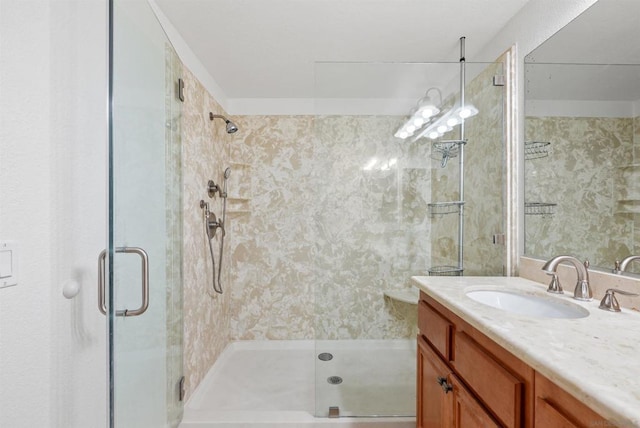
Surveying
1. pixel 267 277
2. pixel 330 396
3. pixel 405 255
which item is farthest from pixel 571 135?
pixel 267 277

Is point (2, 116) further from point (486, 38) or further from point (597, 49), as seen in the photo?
point (486, 38)

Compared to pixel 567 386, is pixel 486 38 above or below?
above

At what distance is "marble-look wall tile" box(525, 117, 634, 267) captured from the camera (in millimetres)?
975

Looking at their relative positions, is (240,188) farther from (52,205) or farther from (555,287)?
(555,287)

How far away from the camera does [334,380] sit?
5.73 ft

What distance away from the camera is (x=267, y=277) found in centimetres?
269

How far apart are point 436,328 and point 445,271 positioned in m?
0.82

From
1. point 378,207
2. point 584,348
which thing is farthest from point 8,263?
point 378,207

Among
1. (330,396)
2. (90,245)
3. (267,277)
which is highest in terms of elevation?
(90,245)

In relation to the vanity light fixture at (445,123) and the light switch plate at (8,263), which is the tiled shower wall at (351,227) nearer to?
the vanity light fixture at (445,123)

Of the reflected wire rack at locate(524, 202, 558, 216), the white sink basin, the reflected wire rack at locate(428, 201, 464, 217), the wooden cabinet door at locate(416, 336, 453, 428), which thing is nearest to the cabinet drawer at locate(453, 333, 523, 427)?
the wooden cabinet door at locate(416, 336, 453, 428)

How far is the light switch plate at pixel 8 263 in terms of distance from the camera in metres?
0.74

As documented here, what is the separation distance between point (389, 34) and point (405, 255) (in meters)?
1.43

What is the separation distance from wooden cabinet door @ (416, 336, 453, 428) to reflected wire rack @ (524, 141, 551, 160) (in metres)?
1.07
